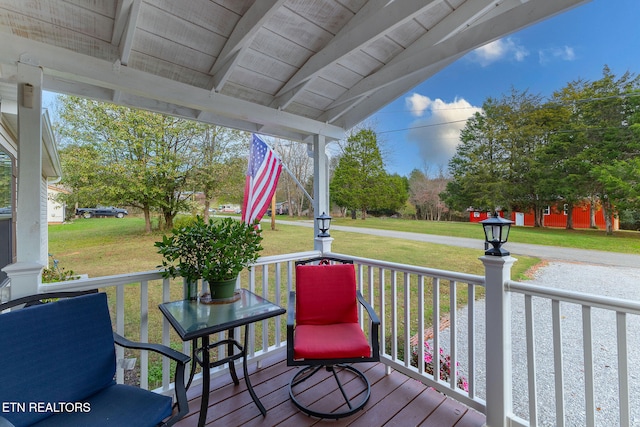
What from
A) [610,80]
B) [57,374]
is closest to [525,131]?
[610,80]

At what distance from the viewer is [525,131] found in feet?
11.0

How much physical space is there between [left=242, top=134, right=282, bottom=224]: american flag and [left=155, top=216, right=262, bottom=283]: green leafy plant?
5.27 feet

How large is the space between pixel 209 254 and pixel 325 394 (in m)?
1.42

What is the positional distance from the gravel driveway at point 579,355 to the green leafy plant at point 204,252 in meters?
2.83

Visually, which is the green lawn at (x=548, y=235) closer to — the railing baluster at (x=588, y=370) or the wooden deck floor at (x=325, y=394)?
the railing baluster at (x=588, y=370)

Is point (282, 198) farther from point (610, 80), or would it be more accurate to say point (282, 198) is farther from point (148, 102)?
point (610, 80)

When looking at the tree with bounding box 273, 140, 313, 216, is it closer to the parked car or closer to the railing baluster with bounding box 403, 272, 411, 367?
the parked car

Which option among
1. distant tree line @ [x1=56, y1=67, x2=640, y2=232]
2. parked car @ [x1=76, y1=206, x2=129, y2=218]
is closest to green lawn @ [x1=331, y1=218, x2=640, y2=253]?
distant tree line @ [x1=56, y1=67, x2=640, y2=232]

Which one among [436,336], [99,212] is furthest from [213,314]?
[99,212]

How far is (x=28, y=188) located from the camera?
1.64 metres

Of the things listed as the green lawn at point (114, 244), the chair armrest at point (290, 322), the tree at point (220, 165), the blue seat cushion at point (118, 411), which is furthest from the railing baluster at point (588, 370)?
the tree at point (220, 165)

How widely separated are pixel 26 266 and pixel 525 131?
4833 mm

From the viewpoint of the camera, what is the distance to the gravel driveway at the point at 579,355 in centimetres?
226

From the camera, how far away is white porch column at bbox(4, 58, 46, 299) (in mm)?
1624
